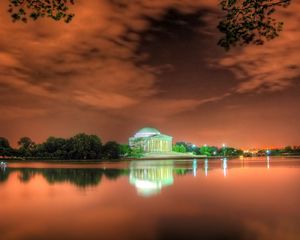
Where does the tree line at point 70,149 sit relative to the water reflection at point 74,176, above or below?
above

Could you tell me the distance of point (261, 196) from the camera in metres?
26.9

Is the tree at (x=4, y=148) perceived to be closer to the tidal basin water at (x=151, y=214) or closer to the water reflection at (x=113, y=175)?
the water reflection at (x=113, y=175)

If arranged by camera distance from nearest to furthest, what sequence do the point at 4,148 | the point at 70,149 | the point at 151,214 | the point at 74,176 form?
the point at 151,214
the point at 74,176
the point at 70,149
the point at 4,148

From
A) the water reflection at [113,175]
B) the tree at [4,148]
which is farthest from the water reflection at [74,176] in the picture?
the tree at [4,148]

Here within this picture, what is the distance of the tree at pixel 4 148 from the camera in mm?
148500

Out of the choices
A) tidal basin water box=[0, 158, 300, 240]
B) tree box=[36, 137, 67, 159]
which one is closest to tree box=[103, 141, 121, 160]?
tree box=[36, 137, 67, 159]

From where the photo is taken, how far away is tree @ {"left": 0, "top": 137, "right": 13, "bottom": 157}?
487 ft

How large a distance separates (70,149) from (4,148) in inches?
1195

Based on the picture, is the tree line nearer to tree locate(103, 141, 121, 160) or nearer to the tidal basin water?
tree locate(103, 141, 121, 160)

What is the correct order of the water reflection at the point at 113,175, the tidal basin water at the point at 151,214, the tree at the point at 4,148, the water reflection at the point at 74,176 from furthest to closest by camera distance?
the tree at the point at 4,148, the water reflection at the point at 74,176, the water reflection at the point at 113,175, the tidal basin water at the point at 151,214

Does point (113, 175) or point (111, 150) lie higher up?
point (111, 150)

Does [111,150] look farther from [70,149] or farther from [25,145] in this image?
[25,145]

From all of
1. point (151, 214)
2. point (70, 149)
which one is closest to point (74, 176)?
point (151, 214)

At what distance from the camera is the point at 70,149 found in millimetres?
137750
